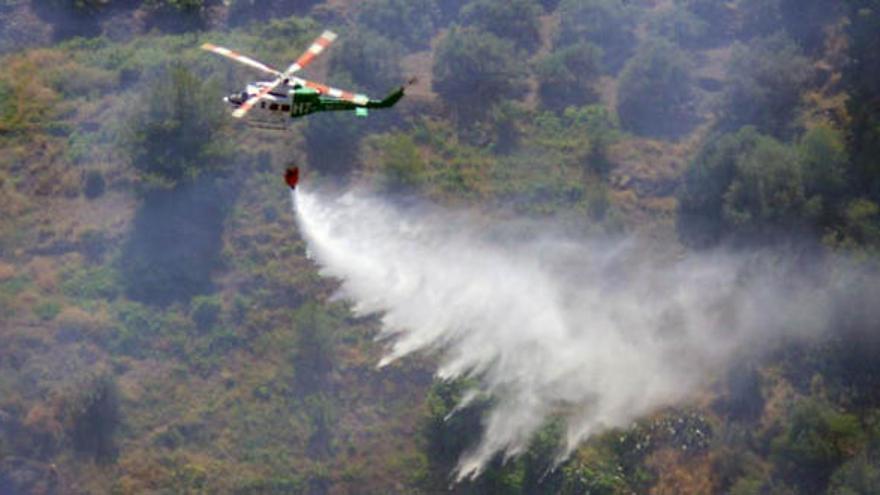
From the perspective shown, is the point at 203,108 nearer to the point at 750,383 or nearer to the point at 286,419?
the point at 286,419

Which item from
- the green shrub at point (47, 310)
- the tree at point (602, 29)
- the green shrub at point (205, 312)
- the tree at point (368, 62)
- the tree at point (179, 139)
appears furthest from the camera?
the tree at point (602, 29)

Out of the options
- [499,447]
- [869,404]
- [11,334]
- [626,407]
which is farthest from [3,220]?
[869,404]

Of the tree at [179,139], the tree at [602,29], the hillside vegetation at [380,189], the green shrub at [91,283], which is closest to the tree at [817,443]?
the hillside vegetation at [380,189]

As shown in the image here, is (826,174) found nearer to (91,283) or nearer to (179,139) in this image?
(179,139)

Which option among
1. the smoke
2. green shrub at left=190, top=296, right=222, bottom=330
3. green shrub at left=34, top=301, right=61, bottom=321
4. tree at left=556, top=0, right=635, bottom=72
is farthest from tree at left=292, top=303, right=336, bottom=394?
tree at left=556, top=0, right=635, bottom=72

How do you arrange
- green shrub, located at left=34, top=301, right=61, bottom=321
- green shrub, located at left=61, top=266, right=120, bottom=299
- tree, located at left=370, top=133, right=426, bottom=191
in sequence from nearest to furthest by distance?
1. green shrub, located at left=34, top=301, right=61, bottom=321
2. green shrub, located at left=61, top=266, right=120, bottom=299
3. tree, located at left=370, top=133, right=426, bottom=191

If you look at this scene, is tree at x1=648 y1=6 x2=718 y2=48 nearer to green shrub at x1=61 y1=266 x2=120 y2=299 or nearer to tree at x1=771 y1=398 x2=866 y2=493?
tree at x1=771 y1=398 x2=866 y2=493

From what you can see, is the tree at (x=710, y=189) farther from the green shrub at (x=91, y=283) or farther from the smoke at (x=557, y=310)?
the green shrub at (x=91, y=283)
